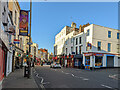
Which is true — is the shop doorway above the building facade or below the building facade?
below

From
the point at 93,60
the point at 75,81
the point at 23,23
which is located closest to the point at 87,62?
the point at 93,60

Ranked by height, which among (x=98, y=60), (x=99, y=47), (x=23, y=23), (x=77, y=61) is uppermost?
(x=23, y=23)

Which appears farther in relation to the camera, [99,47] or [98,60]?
[99,47]

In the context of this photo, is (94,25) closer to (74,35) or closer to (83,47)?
(83,47)

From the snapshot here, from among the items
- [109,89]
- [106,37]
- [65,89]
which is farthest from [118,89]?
[106,37]

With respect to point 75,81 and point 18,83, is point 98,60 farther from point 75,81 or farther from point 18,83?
point 18,83

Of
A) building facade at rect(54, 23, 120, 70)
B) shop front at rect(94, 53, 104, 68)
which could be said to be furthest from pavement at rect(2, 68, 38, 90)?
shop front at rect(94, 53, 104, 68)

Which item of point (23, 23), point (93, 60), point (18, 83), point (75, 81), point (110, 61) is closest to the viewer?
point (18, 83)

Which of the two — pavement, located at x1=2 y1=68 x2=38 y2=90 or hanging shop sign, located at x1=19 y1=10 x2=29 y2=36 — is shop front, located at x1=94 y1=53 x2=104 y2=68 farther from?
pavement, located at x1=2 y1=68 x2=38 y2=90

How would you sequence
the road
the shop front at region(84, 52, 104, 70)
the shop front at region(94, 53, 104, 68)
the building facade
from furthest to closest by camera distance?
1. the building facade
2. the shop front at region(94, 53, 104, 68)
3. the shop front at region(84, 52, 104, 70)
4. the road

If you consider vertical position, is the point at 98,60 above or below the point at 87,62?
above

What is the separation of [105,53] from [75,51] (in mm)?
8600

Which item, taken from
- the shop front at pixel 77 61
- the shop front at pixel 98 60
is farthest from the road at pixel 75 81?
the shop front at pixel 77 61

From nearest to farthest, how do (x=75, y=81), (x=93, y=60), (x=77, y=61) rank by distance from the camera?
(x=75, y=81) → (x=93, y=60) → (x=77, y=61)
